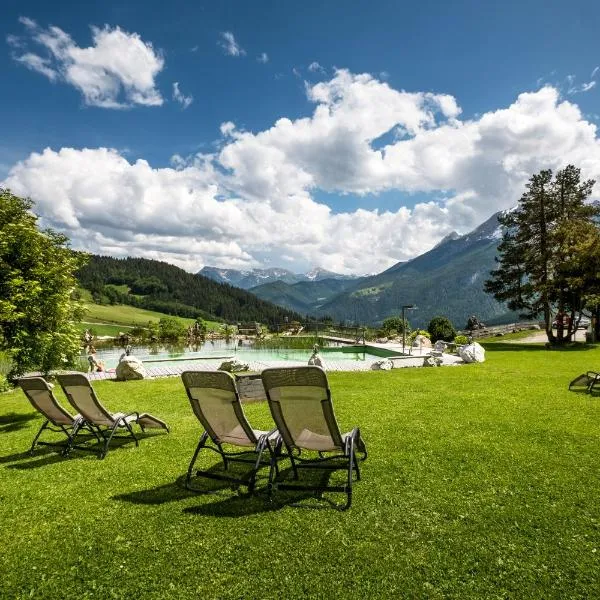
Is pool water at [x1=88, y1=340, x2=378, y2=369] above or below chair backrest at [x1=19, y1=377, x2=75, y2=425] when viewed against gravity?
below

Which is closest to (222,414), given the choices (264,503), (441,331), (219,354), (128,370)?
(264,503)

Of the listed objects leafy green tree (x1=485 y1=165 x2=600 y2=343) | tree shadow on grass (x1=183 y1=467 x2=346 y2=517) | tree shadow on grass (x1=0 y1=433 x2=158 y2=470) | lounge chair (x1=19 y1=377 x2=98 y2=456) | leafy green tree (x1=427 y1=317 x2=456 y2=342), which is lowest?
tree shadow on grass (x1=0 y1=433 x2=158 y2=470)

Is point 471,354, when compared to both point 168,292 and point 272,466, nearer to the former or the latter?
point 272,466

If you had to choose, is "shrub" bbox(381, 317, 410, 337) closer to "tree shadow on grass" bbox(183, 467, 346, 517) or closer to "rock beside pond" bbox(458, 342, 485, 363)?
"rock beside pond" bbox(458, 342, 485, 363)

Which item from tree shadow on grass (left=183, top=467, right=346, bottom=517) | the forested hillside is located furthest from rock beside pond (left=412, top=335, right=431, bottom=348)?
the forested hillside

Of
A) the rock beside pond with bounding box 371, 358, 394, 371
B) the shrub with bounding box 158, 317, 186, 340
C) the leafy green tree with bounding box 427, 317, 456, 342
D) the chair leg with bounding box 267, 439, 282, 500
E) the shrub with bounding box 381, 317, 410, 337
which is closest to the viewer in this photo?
the chair leg with bounding box 267, 439, 282, 500

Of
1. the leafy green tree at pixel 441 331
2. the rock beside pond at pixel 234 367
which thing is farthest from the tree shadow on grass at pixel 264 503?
the leafy green tree at pixel 441 331

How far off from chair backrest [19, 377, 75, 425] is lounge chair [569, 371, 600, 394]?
35.5ft

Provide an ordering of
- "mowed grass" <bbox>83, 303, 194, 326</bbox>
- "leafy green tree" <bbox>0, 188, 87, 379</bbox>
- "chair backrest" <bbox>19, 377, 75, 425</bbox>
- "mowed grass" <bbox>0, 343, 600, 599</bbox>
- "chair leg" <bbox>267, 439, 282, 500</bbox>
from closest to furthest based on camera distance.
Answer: "mowed grass" <bbox>0, 343, 600, 599</bbox>
"chair leg" <bbox>267, 439, 282, 500</bbox>
"chair backrest" <bbox>19, 377, 75, 425</bbox>
"leafy green tree" <bbox>0, 188, 87, 379</bbox>
"mowed grass" <bbox>83, 303, 194, 326</bbox>

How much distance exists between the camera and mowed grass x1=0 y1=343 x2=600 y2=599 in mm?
3002

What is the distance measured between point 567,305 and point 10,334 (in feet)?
91.3

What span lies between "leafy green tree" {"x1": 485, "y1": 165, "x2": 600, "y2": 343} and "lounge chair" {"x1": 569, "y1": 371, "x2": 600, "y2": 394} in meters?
16.0

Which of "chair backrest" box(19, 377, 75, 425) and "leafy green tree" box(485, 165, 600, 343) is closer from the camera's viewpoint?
"chair backrest" box(19, 377, 75, 425)

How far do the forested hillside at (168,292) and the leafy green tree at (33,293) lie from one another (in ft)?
366
